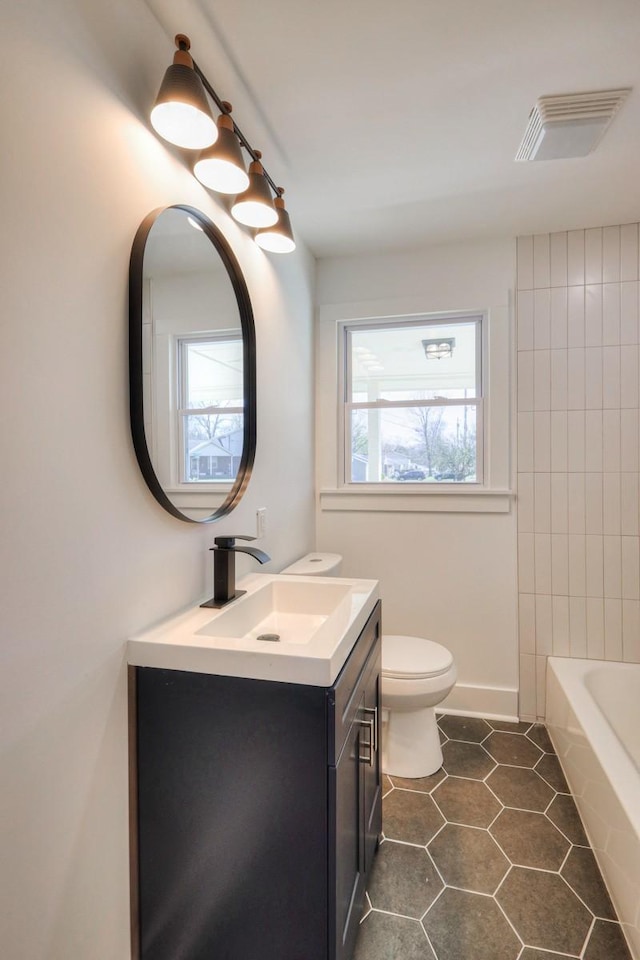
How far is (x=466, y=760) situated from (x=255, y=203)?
2373 millimetres

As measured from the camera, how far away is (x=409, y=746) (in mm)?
2033

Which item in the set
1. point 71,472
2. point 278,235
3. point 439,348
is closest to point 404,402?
point 439,348

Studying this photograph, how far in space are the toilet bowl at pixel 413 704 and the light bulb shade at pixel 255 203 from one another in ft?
5.68

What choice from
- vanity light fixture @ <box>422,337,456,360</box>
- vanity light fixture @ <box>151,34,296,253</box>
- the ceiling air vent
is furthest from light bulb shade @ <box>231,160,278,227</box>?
vanity light fixture @ <box>422,337,456,360</box>

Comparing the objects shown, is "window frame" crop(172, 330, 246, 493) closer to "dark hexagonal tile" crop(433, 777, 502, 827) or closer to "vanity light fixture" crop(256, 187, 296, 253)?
"vanity light fixture" crop(256, 187, 296, 253)

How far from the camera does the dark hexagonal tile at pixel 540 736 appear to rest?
2238 millimetres

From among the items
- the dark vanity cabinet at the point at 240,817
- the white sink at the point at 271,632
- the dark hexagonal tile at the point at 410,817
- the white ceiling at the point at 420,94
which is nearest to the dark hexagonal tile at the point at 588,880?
the dark hexagonal tile at the point at 410,817

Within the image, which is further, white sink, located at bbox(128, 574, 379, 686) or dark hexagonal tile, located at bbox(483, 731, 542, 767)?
dark hexagonal tile, located at bbox(483, 731, 542, 767)

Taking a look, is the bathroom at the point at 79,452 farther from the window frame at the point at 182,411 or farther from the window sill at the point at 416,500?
the window sill at the point at 416,500

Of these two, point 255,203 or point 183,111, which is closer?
point 183,111

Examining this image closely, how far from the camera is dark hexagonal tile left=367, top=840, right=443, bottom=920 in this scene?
1438 mm

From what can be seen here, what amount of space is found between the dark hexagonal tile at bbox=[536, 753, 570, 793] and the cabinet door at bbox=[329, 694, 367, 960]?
3.37ft

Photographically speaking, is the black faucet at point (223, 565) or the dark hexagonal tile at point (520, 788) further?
the dark hexagonal tile at point (520, 788)

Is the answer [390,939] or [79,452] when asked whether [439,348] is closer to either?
[79,452]
